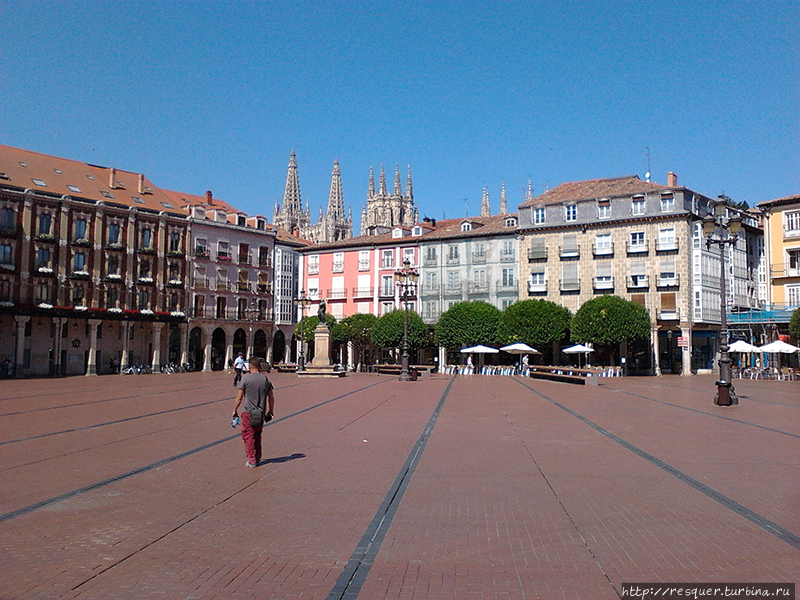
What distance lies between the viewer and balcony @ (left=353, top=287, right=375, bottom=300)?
6731 centimetres

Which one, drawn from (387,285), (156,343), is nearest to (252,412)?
(156,343)

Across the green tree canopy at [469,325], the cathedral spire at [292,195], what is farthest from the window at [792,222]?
the cathedral spire at [292,195]

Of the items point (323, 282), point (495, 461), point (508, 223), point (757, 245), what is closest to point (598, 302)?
point (508, 223)

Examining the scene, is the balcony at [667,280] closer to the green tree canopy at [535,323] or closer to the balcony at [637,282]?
the balcony at [637,282]

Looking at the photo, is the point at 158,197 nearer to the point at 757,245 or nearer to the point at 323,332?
the point at 323,332

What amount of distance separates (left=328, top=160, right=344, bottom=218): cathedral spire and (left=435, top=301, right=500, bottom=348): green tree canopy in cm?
8218

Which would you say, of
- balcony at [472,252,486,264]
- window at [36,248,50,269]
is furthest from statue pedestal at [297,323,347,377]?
balcony at [472,252,486,264]

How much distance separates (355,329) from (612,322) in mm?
22350

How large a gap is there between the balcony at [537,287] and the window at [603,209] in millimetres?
7010

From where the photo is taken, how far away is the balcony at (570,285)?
57500 millimetres

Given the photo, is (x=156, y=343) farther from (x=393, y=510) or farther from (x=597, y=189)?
(x=393, y=510)

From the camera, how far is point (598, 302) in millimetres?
51000

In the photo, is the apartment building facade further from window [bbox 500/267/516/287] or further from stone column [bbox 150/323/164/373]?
stone column [bbox 150/323/164/373]

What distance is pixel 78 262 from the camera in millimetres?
53719
